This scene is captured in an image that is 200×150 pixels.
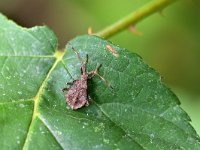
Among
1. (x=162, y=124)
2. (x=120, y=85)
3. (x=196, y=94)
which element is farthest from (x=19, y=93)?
(x=196, y=94)

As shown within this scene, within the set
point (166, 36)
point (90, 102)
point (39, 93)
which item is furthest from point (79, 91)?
point (166, 36)

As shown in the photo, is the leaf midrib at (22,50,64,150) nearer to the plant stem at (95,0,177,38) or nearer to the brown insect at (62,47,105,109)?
the brown insect at (62,47,105,109)

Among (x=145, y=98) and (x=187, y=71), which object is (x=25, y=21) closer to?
(x=187, y=71)

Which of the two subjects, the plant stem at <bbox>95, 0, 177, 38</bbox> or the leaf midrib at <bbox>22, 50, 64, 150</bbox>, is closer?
the leaf midrib at <bbox>22, 50, 64, 150</bbox>

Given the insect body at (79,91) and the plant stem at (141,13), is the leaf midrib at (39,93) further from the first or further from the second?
the plant stem at (141,13)

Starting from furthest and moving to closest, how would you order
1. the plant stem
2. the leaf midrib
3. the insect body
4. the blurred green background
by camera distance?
the blurred green background → the plant stem → the insect body → the leaf midrib

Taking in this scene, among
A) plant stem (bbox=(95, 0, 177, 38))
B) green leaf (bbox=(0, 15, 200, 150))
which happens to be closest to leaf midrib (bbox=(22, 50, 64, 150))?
green leaf (bbox=(0, 15, 200, 150))

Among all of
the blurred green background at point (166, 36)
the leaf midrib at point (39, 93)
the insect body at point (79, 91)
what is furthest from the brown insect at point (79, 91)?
the blurred green background at point (166, 36)

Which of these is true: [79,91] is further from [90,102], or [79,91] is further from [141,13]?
[141,13]
